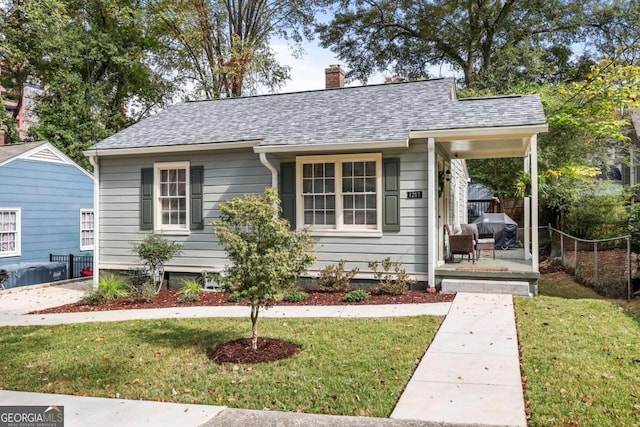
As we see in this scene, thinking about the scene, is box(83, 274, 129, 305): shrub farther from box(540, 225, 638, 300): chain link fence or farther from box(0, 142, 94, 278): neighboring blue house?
box(540, 225, 638, 300): chain link fence

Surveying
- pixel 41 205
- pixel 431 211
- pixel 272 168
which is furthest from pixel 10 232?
pixel 431 211

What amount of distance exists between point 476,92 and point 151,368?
1709 cm

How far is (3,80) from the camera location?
24219 millimetres

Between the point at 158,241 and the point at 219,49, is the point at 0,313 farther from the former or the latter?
the point at 219,49

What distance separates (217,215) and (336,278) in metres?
3.11

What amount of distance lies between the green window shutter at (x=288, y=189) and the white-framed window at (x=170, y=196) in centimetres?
244

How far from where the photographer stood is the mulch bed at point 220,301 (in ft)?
27.6

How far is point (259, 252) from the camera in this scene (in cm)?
518

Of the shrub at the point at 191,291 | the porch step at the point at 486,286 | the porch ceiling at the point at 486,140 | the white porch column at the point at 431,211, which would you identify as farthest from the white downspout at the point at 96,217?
the porch step at the point at 486,286

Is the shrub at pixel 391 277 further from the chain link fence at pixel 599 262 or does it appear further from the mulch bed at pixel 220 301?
the chain link fence at pixel 599 262

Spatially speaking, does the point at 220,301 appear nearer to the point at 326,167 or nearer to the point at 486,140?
the point at 326,167

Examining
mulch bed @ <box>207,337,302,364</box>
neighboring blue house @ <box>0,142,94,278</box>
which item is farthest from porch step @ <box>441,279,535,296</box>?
neighboring blue house @ <box>0,142,94,278</box>

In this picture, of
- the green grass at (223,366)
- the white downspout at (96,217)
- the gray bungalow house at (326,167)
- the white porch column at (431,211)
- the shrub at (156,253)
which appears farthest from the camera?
the white downspout at (96,217)

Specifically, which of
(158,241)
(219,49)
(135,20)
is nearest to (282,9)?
(219,49)
